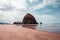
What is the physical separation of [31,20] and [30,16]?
3.71 m

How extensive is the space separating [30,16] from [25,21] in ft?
18.8

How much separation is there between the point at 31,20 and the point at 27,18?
292 centimetres

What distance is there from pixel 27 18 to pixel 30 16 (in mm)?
2883

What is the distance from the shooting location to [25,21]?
2906 inches

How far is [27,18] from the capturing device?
75.8 meters

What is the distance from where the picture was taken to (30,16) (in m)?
77.5

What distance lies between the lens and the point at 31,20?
74875 mm
